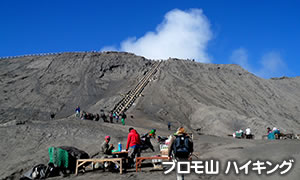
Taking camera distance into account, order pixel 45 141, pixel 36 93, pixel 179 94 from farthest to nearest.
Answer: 1. pixel 36 93
2. pixel 179 94
3. pixel 45 141

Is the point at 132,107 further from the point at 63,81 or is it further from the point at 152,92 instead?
the point at 63,81

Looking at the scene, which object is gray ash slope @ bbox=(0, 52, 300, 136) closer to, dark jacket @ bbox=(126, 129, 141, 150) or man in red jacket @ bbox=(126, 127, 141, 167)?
man in red jacket @ bbox=(126, 127, 141, 167)

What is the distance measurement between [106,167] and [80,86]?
43083 mm

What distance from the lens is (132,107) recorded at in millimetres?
38719

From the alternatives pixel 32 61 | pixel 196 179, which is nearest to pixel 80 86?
pixel 32 61

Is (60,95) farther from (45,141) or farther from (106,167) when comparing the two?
(106,167)

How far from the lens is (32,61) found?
6112 cm

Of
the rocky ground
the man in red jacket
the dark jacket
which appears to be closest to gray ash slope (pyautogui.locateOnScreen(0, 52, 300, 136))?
the rocky ground

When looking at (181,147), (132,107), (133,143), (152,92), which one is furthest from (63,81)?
(181,147)

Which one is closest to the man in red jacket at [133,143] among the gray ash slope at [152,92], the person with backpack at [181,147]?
the person with backpack at [181,147]

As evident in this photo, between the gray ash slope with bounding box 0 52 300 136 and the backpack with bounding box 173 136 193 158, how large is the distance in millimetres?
26501

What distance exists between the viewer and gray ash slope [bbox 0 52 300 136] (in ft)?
125

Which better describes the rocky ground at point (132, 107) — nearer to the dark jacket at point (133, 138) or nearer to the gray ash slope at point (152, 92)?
the gray ash slope at point (152, 92)

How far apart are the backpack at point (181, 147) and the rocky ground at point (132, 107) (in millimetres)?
2420
